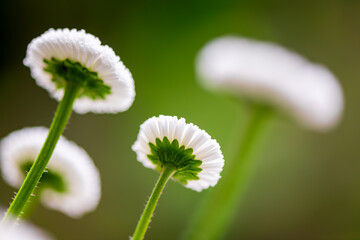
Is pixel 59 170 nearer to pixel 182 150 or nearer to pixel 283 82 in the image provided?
pixel 182 150

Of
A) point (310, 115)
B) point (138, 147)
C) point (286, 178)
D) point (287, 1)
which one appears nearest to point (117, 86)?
point (138, 147)

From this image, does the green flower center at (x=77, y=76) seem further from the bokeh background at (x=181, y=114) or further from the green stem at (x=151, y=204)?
the bokeh background at (x=181, y=114)

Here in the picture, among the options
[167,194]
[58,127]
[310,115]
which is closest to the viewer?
[58,127]

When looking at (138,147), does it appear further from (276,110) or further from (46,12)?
(46,12)

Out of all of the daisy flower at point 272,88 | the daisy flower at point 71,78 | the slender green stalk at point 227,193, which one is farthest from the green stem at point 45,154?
the daisy flower at point 272,88

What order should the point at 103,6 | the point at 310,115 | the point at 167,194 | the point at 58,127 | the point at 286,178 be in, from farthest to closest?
the point at 103,6, the point at 286,178, the point at 167,194, the point at 310,115, the point at 58,127

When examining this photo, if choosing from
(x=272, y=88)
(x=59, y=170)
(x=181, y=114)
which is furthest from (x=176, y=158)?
(x=181, y=114)
